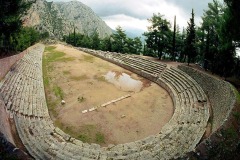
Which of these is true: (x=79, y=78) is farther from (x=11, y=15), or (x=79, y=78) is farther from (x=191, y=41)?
(x=191, y=41)

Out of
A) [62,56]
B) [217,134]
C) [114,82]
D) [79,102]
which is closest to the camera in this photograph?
[217,134]

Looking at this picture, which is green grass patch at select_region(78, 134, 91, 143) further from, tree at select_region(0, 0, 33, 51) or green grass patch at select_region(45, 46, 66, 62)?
green grass patch at select_region(45, 46, 66, 62)

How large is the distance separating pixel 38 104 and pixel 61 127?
4.00 meters

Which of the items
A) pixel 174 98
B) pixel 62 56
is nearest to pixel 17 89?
A: pixel 174 98

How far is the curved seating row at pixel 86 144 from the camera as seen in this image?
61.5ft

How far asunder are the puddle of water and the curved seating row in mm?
4244

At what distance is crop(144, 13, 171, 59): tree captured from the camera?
4553 cm

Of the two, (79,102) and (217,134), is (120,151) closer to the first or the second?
(217,134)

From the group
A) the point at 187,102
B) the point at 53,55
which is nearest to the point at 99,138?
the point at 187,102

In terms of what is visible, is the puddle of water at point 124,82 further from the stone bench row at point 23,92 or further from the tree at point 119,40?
the tree at point 119,40

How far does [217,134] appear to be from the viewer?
18297 millimetres

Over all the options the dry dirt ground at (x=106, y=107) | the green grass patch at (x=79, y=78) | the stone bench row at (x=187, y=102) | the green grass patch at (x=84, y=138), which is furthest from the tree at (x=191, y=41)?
the green grass patch at (x=84, y=138)

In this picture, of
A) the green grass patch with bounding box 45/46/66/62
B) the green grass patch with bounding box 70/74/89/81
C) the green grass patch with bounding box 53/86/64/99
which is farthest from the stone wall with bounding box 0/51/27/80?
the green grass patch with bounding box 45/46/66/62

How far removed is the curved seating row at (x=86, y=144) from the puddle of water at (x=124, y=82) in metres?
4.24
